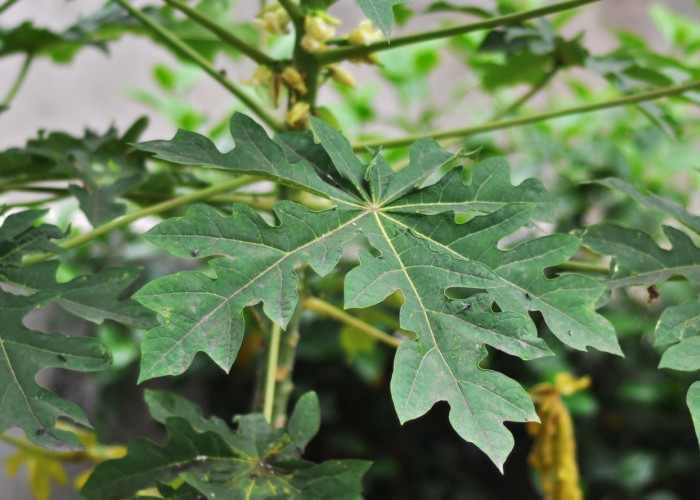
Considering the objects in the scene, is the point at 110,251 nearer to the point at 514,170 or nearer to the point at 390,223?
the point at 514,170

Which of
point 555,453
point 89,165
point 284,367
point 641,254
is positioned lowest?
point 555,453

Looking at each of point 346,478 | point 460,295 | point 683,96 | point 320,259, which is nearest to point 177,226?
point 320,259

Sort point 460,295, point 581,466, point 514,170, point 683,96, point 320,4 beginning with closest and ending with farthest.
Answer: point 320,4 < point 683,96 < point 460,295 < point 514,170 < point 581,466

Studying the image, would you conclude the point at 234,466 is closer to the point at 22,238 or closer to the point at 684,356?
the point at 22,238

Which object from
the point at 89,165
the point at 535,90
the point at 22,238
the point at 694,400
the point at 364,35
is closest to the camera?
the point at 694,400

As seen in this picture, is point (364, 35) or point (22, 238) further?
point (364, 35)

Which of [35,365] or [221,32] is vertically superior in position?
[221,32]

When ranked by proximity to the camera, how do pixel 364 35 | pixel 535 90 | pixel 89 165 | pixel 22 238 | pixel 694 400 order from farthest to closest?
1. pixel 535 90
2. pixel 89 165
3. pixel 364 35
4. pixel 22 238
5. pixel 694 400

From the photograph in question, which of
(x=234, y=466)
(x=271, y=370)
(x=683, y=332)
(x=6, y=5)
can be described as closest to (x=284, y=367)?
(x=271, y=370)
